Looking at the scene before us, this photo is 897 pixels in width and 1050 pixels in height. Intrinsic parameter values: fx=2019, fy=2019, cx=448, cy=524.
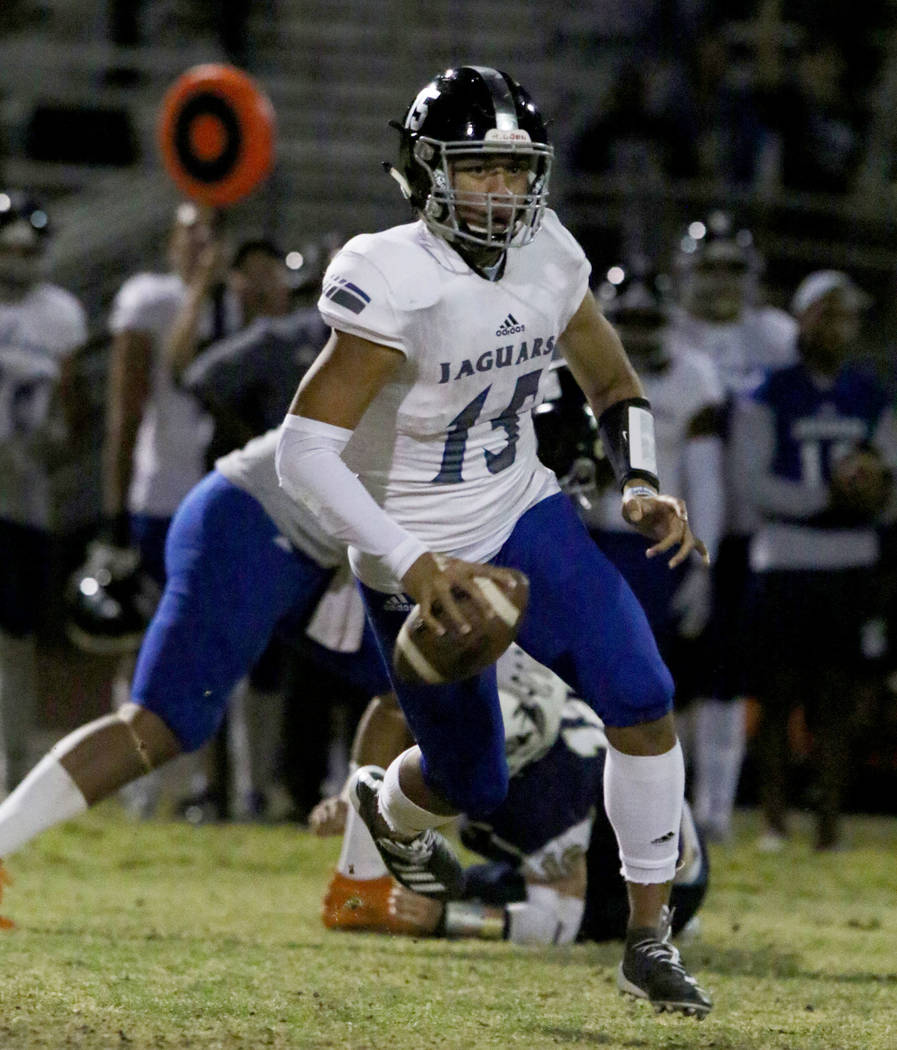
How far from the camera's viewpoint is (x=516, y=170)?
409cm

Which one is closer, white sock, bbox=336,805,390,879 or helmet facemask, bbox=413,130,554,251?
helmet facemask, bbox=413,130,554,251

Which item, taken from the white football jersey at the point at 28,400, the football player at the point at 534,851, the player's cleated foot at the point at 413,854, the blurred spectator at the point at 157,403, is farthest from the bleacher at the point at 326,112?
the player's cleated foot at the point at 413,854

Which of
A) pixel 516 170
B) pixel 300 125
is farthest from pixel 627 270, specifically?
pixel 300 125

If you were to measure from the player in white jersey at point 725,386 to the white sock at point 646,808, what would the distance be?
11.4ft

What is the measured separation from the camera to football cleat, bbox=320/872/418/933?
5.20m

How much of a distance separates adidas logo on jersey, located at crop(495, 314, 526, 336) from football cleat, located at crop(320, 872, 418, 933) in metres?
1.74

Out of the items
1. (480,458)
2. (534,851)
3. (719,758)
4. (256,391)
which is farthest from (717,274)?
(480,458)

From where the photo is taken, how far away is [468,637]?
3756 millimetres

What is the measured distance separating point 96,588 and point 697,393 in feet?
7.67

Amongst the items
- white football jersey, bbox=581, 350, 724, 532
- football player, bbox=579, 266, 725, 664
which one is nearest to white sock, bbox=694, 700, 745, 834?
football player, bbox=579, 266, 725, 664

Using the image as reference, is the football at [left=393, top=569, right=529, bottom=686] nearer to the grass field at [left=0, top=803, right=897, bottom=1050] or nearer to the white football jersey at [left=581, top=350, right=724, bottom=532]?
the grass field at [left=0, top=803, right=897, bottom=1050]

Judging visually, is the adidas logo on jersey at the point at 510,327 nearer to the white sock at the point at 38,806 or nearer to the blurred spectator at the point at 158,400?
the white sock at the point at 38,806

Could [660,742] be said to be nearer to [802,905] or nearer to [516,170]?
[516,170]

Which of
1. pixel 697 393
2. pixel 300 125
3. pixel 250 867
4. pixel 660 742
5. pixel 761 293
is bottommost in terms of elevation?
pixel 250 867
